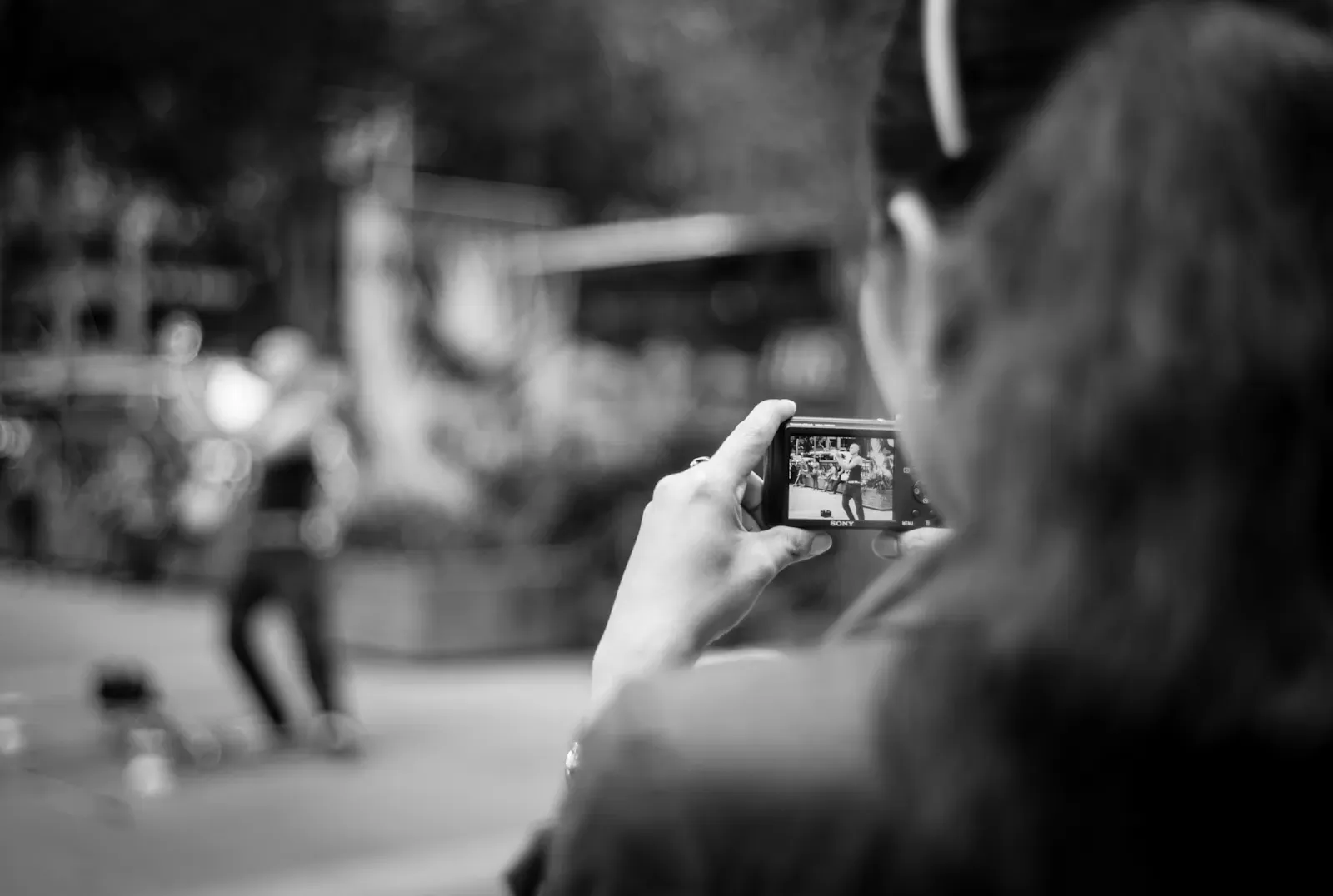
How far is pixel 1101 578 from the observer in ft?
2.71

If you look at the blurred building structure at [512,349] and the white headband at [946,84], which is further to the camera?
the blurred building structure at [512,349]

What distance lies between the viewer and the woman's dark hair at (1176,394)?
32.1 inches

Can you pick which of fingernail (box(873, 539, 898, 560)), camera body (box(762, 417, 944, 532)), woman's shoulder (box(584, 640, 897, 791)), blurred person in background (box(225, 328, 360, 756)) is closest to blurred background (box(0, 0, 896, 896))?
blurred person in background (box(225, 328, 360, 756))

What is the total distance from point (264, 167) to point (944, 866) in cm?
983

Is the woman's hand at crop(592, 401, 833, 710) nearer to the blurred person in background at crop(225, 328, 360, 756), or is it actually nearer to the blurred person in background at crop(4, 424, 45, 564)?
the blurred person in background at crop(225, 328, 360, 756)

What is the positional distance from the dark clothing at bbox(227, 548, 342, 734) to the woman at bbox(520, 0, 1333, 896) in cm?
640

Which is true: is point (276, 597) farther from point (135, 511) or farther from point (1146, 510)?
point (135, 511)

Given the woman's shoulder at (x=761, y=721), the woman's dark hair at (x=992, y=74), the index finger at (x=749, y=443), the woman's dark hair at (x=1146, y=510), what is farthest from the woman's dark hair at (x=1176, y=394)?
the index finger at (x=749, y=443)

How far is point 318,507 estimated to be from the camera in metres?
7.50

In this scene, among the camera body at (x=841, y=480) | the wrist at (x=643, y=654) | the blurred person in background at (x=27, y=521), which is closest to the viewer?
the wrist at (x=643, y=654)

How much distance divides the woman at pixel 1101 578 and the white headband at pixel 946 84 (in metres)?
0.33

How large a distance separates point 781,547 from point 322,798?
5.71 meters

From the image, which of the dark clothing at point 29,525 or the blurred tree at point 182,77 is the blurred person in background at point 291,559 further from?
the dark clothing at point 29,525

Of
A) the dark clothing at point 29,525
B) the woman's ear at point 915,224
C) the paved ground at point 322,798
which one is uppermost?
the dark clothing at point 29,525
